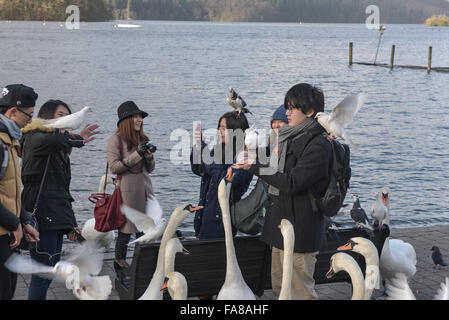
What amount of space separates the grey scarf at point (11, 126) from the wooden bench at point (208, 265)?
4.58ft

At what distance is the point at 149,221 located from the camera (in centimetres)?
592

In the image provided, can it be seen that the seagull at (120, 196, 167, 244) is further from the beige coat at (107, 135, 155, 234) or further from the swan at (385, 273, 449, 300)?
the swan at (385, 273, 449, 300)

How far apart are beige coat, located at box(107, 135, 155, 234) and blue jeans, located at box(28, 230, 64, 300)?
43.0 inches

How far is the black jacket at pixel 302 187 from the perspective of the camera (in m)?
4.78

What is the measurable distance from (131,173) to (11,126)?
2.33 meters

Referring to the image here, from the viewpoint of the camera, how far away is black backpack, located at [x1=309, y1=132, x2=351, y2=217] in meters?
4.84

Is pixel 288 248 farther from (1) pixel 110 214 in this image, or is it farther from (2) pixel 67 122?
(1) pixel 110 214

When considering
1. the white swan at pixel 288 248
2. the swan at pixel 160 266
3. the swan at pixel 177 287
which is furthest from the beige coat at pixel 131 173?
the white swan at pixel 288 248

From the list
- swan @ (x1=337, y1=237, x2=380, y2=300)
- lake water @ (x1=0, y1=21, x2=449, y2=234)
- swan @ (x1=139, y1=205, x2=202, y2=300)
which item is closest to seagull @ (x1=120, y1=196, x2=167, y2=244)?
swan @ (x1=139, y1=205, x2=202, y2=300)

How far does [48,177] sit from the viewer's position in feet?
19.6

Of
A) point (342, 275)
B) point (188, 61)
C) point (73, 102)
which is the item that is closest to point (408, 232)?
point (342, 275)

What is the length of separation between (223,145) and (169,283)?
207cm

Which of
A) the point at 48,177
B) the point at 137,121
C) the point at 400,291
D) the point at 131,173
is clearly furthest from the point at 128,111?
the point at 400,291
